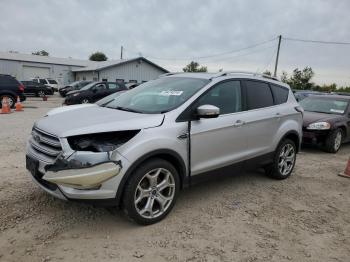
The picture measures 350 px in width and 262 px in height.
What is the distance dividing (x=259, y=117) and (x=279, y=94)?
3.06 ft

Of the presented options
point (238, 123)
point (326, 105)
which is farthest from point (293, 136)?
point (326, 105)

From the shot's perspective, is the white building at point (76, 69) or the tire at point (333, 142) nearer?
the tire at point (333, 142)

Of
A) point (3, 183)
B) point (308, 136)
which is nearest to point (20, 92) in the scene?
point (3, 183)

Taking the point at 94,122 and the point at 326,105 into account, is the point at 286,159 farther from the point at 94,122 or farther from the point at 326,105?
the point at 326,105

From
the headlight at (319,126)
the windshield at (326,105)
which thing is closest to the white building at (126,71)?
the windshield at (326,105)

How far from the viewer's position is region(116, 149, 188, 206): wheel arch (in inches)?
131

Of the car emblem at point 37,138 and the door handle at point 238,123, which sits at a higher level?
the door handle at point 238,123

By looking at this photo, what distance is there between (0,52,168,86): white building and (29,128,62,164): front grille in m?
34.9

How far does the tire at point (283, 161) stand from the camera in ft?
17.9

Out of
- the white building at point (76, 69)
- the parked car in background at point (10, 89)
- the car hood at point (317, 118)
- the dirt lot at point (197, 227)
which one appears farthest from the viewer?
the white building at point (76, 69)

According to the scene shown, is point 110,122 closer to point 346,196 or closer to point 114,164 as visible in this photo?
point 114,164

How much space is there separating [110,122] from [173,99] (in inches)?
39.6

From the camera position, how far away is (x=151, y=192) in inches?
144

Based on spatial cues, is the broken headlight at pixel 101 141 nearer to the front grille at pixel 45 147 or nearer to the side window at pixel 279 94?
the front grille at pixel 45 147
